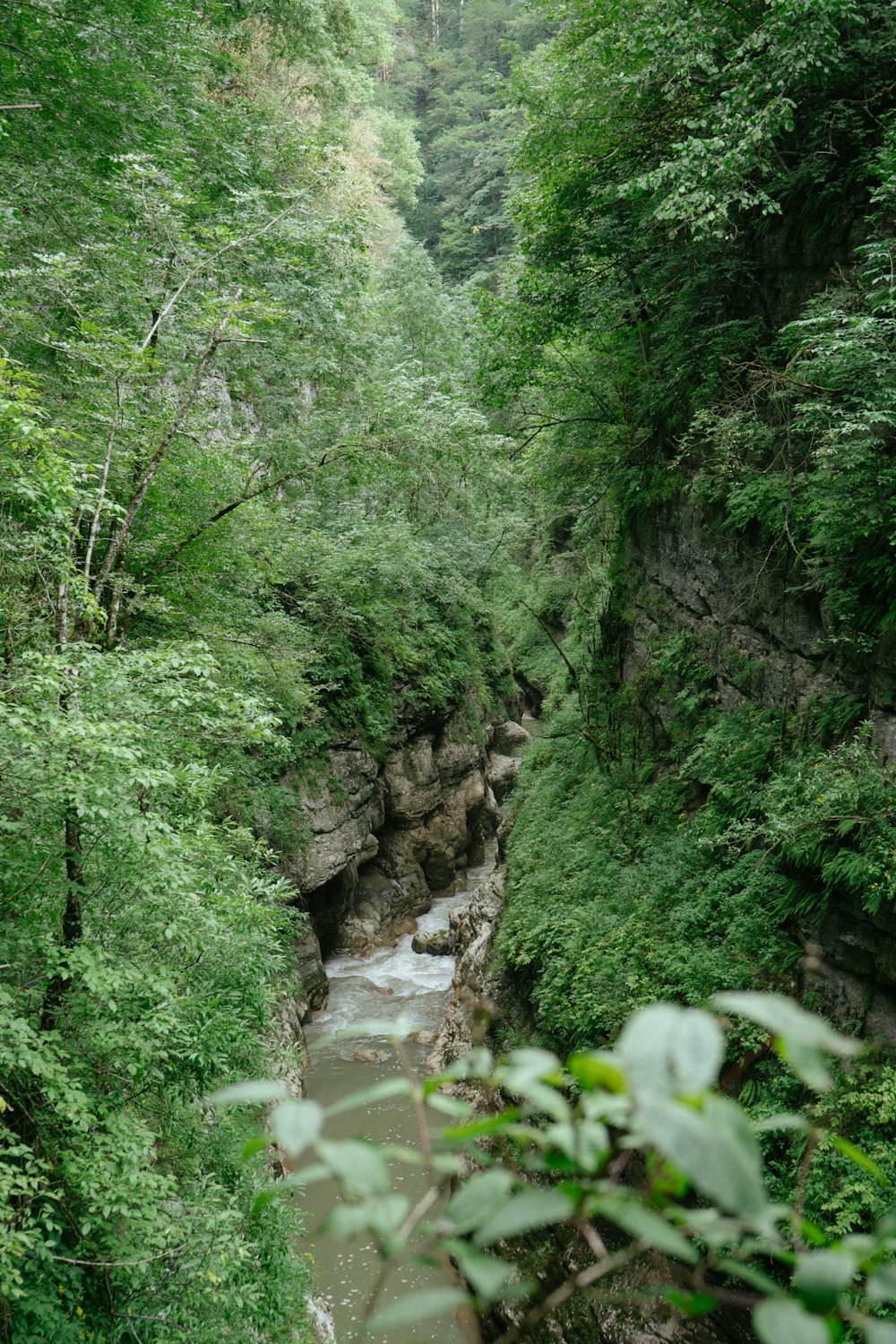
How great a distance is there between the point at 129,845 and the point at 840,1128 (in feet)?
15.9

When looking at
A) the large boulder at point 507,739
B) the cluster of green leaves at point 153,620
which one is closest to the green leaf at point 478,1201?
the cluster of green leaves at point 153,620

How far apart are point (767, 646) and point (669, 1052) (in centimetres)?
749

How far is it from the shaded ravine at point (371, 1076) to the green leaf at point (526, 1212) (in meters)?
5.74

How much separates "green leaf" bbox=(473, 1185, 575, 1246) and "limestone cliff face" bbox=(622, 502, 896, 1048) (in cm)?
480

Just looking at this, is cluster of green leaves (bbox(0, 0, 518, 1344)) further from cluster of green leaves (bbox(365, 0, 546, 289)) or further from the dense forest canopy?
cluster of green leaves (bbox(365, 0, 546, 289))

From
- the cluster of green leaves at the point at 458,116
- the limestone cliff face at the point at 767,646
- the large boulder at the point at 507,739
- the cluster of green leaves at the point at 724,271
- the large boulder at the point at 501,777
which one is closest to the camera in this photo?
the limestone cliff face at the point at 767,646

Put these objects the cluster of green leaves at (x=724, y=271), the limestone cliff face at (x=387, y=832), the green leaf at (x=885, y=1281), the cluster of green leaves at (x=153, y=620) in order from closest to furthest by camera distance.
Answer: the green leaf at (x=885, y=1281), the cluster of green leaves at (x=153, y=620), the cluster of green leaves at (x=724, y=271), the limestone cliff face at (x=387, y=832)

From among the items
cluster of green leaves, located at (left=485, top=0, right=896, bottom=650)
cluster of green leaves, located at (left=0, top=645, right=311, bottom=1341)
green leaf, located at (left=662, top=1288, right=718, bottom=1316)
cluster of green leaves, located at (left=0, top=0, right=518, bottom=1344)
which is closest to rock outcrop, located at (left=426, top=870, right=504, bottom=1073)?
cluster of green leaves, located at (left=0, top=0, right=518, bottom=1344)

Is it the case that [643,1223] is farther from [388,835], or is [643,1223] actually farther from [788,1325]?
[388,835]

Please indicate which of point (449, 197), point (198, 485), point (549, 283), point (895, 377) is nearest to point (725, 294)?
point (549, 283)

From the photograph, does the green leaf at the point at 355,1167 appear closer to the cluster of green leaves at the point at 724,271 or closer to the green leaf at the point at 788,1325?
the green leaf at the point at 788,1325

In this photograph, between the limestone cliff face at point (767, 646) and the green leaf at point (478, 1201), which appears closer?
the green leaf at point (478, 1201)

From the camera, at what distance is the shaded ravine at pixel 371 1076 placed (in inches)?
310

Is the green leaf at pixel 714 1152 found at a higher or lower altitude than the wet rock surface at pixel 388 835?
higher
